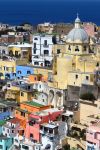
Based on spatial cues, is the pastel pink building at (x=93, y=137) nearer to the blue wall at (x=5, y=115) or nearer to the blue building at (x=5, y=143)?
the blue building at (x=5, y=143)

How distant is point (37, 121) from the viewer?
3503cm

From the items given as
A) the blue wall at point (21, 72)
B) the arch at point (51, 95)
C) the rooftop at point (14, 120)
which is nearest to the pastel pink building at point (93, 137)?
the rooftop at point (14, 120)

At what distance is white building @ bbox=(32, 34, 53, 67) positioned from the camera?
165ft

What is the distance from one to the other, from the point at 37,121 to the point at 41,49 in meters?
16.9

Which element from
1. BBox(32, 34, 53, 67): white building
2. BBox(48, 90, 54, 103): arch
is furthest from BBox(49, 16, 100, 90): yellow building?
BBox(32, 34, 53, 67): white building

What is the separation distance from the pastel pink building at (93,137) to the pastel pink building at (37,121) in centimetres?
357

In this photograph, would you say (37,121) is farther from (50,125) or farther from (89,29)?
(89,29)

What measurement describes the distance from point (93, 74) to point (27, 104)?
4.96 m

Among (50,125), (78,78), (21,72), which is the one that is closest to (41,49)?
(21,72)

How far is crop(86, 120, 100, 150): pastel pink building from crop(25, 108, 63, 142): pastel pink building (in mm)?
3571

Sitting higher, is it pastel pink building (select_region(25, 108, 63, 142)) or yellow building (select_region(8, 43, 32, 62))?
yellow building (select_region(8, 43, 32, 62))

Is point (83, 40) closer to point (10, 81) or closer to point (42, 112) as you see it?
point (10, 81)

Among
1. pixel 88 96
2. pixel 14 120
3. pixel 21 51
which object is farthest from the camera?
pixel 21 51

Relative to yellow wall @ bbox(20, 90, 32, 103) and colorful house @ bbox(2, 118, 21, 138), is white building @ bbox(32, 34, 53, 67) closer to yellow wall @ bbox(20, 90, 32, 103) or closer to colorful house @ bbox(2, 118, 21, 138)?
yellow wall @ bbox(20, 90, 32, 103)
